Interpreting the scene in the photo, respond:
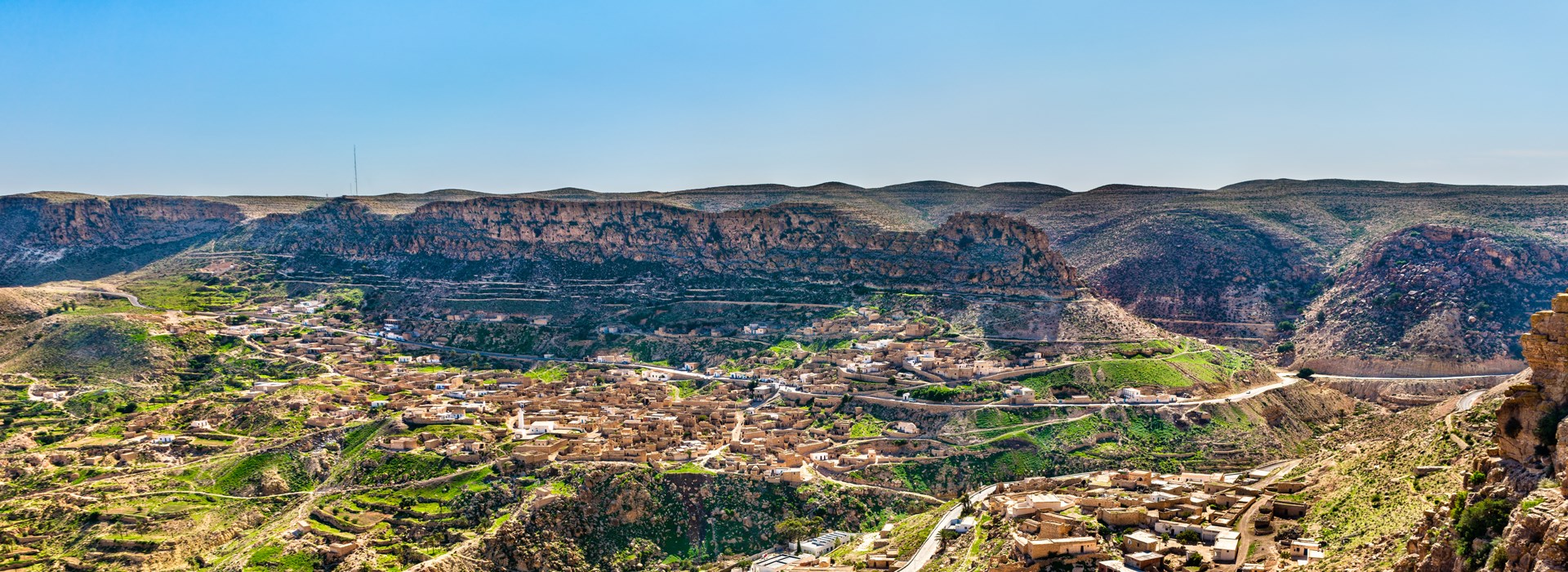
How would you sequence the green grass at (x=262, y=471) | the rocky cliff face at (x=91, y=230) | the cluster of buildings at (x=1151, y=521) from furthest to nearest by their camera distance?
1. the rocky cliff face at (x=91, y=230)
2. the green grass at (x=262, y=471)
3. the cluster of buildings at (x=1151, y=521)

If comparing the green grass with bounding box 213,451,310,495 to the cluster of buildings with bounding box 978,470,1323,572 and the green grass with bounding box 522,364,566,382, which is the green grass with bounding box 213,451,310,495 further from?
the cluster of buildings with bounding box 978,470,1323,572

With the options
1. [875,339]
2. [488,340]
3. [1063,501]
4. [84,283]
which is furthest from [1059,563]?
[84,283]

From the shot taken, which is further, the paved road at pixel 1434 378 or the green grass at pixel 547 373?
the green grass at pixel 547 373

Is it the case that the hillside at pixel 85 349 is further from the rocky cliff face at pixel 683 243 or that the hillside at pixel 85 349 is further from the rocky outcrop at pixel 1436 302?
the rocky outcrop at pixel 1436 302

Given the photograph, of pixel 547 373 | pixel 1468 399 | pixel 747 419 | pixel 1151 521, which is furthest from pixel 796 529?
pixel 547 373

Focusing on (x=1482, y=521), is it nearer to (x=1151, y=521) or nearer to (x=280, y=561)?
(x=1151, y=521)

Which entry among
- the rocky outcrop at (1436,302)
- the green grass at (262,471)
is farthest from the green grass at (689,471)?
the rocky outcrop at (1436,302)
